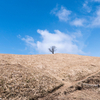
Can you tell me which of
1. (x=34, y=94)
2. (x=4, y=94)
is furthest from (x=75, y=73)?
(x=4, y=94)

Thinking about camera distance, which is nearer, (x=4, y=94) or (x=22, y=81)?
(x=4, y=94)

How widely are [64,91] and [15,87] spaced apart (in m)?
4.56

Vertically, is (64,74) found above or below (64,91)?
above

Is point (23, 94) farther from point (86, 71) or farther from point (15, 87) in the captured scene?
point (86, 71)

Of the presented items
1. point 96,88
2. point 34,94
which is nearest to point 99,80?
point 96,88

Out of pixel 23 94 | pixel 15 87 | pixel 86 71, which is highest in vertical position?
pixel 86 71

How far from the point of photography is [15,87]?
8.05 metres

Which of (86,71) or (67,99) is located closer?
(67,99)

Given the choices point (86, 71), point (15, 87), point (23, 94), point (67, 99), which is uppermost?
point (86, 71)

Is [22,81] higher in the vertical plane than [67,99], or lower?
higher

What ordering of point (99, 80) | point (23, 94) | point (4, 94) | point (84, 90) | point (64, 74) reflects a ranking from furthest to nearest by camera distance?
point (64, 74) → point (99, 80) → point (84, 90) → point (23, 94) → point (4, 94)

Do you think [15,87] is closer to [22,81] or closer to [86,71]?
[22,81]

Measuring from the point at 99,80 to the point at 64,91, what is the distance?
5.88m

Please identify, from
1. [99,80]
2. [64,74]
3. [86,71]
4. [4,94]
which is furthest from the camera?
[86,71]
